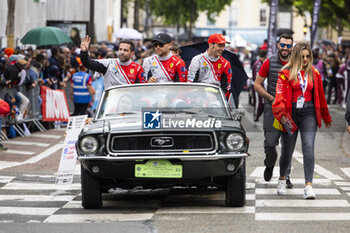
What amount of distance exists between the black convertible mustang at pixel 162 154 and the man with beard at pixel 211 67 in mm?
2737

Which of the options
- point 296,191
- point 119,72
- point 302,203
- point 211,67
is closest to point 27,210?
point 119,72

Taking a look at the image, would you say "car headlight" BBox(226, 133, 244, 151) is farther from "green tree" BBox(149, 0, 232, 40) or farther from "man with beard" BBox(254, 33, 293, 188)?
"green tree" BBox(149, 0, 232, 40)

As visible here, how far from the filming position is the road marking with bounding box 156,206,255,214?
9.05 metres

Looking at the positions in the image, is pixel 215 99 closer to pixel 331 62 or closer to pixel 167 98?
pixel 167 98

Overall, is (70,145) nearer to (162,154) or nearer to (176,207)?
(176,207)

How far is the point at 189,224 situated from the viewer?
830cm

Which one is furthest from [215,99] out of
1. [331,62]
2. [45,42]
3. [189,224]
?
[331,62]

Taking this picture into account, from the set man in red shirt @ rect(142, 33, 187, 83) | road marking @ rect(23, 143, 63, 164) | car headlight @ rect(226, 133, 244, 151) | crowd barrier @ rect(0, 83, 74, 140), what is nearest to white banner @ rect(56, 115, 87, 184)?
man in red shirt @ rect(142, 33, 187, 83)

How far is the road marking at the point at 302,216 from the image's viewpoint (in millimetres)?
8602

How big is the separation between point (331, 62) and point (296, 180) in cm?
2269

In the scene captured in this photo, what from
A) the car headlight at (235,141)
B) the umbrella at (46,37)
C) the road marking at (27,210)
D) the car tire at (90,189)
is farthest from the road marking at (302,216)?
the umbrella at (46,37)

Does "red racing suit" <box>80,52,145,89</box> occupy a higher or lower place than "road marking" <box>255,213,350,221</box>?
higher

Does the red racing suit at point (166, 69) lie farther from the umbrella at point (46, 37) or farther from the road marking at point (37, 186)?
the umbrella at point (46, 37)

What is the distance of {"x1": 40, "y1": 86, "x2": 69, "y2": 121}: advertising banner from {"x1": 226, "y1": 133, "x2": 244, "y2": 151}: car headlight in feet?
41.2
